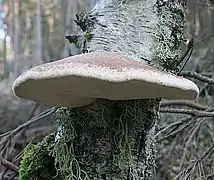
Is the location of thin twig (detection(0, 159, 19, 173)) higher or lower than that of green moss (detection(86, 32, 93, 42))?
lower

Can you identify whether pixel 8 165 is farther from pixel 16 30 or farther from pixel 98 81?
pixel 16 30

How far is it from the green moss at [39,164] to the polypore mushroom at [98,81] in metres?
0.25

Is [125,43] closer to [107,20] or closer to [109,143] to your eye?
[107,20]

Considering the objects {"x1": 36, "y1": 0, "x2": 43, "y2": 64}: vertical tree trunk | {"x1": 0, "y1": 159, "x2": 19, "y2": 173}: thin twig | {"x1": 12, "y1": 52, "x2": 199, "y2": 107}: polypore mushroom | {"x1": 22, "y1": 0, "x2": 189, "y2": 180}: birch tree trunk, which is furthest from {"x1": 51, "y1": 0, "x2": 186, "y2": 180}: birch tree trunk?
{"x1": 36, "y1": 0, "x2": 43, "y2": 64}: vertical tree trunk

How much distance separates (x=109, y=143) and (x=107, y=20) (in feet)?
1.28

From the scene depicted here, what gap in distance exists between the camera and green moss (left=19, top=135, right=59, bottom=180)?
1167 mm

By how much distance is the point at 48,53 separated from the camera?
30.8ft

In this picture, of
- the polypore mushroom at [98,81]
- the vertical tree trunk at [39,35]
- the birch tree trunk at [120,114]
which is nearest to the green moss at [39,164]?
the birch tree trunk at [120,114]

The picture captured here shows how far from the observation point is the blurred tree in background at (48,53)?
3.57 meters

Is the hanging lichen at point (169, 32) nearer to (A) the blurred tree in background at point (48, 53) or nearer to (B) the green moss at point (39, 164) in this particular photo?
(B) the green moss at point (39, 164)

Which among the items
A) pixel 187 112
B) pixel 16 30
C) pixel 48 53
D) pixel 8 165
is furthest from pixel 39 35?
pixel 187 112

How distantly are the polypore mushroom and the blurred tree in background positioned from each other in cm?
86

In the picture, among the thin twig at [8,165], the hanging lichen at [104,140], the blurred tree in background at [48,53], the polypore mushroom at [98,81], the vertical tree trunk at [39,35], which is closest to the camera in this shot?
the polypore mushroom at [98,81]

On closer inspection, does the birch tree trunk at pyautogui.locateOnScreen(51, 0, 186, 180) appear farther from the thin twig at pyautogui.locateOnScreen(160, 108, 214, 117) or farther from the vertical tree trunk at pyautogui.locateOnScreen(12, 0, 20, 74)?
the vertical tree trunk at pyautogui.locateOnScreen(12, 0, 20, 74)
